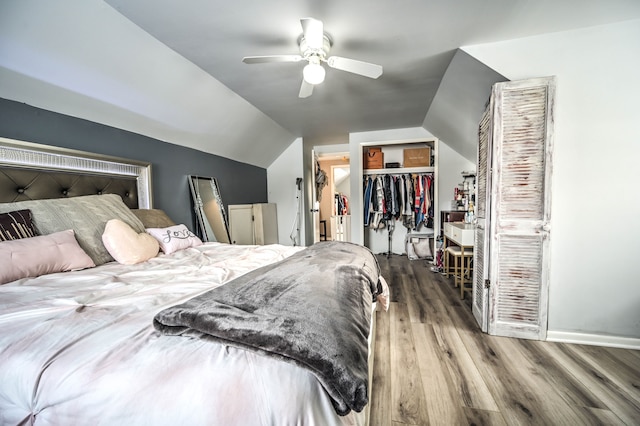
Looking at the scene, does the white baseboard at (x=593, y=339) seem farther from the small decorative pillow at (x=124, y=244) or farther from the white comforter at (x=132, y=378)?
the small decorative pillow at (x=124, y=244)

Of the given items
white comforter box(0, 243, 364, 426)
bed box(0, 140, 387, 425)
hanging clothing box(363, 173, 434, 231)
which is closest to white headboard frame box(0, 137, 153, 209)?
bed box(0, 140, 387, 425)

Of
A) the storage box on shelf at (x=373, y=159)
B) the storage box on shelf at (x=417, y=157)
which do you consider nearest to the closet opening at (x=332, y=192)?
the storage box on shelf at (x=373, y=159)

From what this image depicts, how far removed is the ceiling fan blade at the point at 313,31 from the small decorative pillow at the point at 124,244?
1700 millimetres

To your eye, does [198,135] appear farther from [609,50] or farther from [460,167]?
[460,167]

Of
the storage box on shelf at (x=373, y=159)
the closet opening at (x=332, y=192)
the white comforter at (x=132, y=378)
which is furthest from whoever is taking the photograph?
the closet opening at (x=332, y=192)

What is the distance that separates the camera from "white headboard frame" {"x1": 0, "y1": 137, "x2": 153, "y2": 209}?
150cm

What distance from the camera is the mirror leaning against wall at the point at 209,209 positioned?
297 cm

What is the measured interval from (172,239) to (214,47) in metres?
1.53

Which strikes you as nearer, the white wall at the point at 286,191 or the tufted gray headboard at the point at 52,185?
the tufted gray headboard at the point at 52,185

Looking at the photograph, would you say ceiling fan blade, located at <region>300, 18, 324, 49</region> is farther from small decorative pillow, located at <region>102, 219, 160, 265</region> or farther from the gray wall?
the gray wall

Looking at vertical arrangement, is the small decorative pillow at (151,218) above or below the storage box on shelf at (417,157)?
below

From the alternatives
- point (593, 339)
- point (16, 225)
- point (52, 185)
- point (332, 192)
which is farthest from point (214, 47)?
point (332, 192)

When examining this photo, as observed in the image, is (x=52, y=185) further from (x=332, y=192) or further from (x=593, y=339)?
(x=332, y=192)

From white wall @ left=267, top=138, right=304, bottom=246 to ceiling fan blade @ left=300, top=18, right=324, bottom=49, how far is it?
10.3 ft
